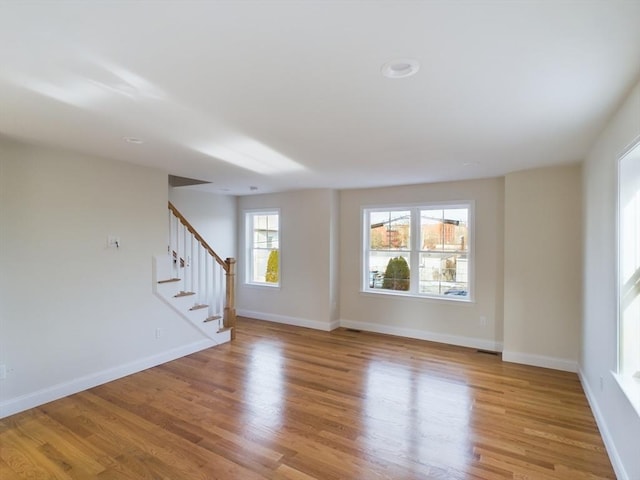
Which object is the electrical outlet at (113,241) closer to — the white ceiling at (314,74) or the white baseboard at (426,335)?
the white ceiling at (314,74)

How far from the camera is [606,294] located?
260cm

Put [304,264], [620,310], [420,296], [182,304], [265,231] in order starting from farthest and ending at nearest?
[265,231], [304,264], [420,296], [182,304], [620,310]

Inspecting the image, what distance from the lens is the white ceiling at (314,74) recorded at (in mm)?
1313

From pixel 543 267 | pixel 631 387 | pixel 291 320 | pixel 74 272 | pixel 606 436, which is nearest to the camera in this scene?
pixel 631 387

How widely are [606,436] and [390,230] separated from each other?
11.7 ft

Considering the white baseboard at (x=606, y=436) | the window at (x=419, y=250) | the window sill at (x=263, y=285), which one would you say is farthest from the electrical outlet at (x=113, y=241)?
the white baseboard at (x=606, y=436)

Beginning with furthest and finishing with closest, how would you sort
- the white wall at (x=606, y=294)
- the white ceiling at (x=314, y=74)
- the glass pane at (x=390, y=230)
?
the glass pane at (x=390, y=230), the white wall at (x=606, y=294), the white ceiling at (x=314, y=74)

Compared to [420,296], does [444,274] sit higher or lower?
higher

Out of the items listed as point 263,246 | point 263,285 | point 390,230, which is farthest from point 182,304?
point 390,230

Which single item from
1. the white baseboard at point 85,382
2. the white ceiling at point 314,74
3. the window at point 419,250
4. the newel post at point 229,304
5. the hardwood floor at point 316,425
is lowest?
the hardwood floor at point 316,425

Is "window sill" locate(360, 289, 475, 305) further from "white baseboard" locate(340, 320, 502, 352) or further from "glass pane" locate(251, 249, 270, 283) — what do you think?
"glass pane" locate(251, 249, 270, 283)

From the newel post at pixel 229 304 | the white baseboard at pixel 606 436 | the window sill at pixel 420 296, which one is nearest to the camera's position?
the white baseboard at pixel 606 436

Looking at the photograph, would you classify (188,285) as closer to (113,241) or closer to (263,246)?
(263,246)

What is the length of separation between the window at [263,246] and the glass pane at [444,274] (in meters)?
2.57
